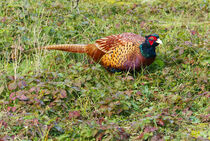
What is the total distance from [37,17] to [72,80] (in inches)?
87.3

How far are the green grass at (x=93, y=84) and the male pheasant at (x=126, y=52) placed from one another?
0.54 feet

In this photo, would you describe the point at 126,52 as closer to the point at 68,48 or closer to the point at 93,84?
the point at 93,84

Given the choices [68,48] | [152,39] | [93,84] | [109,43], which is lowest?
[93,84]

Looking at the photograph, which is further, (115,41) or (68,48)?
(68,48)

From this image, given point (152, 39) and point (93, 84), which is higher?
point (152, 39)

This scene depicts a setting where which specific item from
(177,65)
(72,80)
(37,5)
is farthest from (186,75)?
(37,5)

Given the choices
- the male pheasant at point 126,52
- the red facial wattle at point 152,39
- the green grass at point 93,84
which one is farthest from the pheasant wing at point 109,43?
the red facial wattle at point 152,39

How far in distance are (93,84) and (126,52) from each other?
26.9 inches

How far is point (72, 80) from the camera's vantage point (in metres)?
4.45

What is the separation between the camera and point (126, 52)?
15.7 feet

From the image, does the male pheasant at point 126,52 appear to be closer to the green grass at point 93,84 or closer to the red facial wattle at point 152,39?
the red facial wattle at point 152,39

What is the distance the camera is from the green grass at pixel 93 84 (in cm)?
339

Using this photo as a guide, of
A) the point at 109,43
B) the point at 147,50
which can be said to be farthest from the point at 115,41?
the point at 147,50

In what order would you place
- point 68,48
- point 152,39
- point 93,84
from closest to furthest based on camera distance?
point 93,84 → point 152,39 → point 68,48
